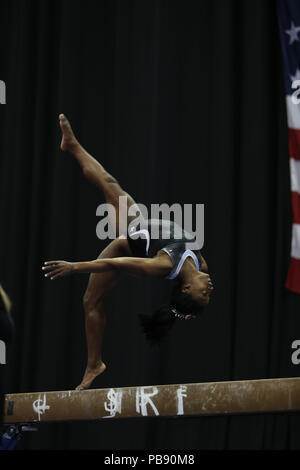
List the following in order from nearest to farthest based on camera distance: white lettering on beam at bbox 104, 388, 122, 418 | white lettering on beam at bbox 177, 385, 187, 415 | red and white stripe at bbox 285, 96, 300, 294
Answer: white lettering on beam at bbox 177, 385, 187, 415
white lettering on beam at bbox 104, 388, 122, 418
red and white stripe at bbox 285, 96, 300, 294

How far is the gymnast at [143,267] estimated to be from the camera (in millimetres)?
4172

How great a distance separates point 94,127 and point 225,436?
125 inches

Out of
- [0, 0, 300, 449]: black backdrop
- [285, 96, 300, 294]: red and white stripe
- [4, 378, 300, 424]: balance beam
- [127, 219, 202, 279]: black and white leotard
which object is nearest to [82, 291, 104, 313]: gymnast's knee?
[127, 219, 202, 279]: black and white leotard

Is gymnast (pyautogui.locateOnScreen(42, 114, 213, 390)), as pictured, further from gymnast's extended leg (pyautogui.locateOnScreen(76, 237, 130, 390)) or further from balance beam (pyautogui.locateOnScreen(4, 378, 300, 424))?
balance beam (pyautogui.locateOnScreen(4, 378, 300, 424))

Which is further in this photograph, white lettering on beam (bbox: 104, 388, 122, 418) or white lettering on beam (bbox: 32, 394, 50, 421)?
white lettering on beam (bbox: 32, 394, 50, 421)

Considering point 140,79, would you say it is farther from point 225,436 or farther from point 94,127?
point 225,436

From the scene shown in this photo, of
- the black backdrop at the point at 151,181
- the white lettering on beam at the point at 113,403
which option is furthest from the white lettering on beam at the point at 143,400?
the black backdrop at the point at 151,181

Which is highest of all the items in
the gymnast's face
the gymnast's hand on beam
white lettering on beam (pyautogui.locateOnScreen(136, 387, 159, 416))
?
the gymnast's hand on beam

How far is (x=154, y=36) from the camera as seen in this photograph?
6.88 metres

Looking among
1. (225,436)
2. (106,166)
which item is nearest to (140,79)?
(106,166)

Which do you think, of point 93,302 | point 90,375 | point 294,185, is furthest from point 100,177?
point 294,185

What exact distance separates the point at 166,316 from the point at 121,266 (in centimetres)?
55

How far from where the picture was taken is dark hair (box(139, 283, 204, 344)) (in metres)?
4.41

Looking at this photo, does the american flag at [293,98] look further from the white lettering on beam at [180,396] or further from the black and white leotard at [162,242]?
the white lettering on beam at [180,396]
